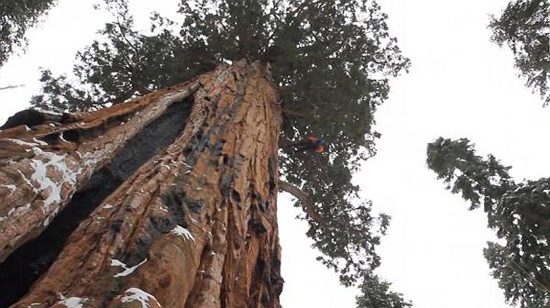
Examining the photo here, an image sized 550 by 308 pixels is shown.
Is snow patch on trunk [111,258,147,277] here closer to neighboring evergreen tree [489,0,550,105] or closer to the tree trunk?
the tree trunk

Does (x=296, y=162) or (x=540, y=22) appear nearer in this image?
(x=296, y=162)

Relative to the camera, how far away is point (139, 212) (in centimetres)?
235

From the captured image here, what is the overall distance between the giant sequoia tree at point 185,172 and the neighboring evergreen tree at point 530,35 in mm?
5490

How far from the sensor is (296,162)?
1038cm

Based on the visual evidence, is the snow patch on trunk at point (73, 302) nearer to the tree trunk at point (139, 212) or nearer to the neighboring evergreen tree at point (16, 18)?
the tree trunk at point (139, 212)

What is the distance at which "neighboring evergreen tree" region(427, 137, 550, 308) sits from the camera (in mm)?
8938

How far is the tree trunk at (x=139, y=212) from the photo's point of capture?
1881 mm

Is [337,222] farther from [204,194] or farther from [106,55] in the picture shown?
[204,194]

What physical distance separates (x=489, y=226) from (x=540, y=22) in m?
5.45

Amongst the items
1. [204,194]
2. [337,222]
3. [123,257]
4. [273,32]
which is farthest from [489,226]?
[123,257]

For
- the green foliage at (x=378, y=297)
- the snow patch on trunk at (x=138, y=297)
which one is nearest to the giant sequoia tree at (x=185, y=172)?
the snow patch on trunk at (x=138, y=297)

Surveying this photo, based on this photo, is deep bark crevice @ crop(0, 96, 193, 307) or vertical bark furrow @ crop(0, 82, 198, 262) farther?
deep bark crevice @ crop(0, 96, 193, 307)

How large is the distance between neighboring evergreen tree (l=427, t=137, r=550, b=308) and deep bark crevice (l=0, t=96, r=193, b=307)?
686 cm

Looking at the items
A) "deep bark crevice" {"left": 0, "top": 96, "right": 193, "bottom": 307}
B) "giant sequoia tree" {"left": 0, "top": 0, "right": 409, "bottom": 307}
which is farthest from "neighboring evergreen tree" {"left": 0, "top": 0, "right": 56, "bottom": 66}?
"deep bark crevice" {"left": 0, "top": 96, "right": 193, "bottom": 307}
